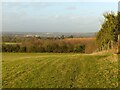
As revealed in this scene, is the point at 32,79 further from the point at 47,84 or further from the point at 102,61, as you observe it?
the point at 102,61

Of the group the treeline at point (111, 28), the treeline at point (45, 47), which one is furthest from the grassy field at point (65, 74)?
the treeline at point (45, 47)

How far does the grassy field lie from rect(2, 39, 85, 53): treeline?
3708 centimetres

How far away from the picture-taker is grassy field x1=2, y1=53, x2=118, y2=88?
1422 centimetres

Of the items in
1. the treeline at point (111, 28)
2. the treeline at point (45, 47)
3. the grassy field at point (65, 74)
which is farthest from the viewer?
the treeline at point (45, 47)

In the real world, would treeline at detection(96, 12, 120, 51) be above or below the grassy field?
above

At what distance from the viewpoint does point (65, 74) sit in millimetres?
16016

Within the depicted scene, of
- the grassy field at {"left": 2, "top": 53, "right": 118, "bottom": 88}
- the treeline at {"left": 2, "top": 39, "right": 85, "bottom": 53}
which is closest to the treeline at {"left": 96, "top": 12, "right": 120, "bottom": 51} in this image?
the grassy field at {"left": 2, "top": 53, "right": 118, "bottom": 88}

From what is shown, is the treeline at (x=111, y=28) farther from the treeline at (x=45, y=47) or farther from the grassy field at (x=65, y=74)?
the treeline at (x=45, y=47)

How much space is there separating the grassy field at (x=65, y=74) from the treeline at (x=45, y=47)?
37082 millimetres

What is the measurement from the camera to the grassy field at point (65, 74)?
46.6 feet

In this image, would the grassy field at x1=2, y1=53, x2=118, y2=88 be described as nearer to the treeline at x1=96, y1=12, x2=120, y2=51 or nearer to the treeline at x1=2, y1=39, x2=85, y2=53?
the treeline at x1=96, y1=12, x2=120, y2=51

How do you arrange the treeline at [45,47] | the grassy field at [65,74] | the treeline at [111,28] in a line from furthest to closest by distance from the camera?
the treeline at [45,47]
the treeline at [111,28]
the grassy field at [65,74]

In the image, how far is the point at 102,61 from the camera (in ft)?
62.4

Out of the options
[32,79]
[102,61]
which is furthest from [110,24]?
[32,79]
